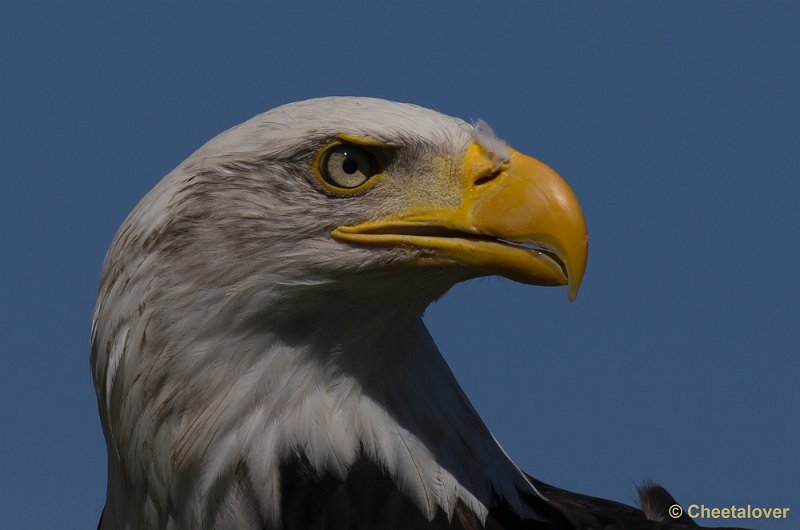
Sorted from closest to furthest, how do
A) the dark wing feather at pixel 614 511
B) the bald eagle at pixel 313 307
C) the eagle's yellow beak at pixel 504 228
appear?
the eagle's yellow beak at pixel 504 228 → the bald eagle at pixel 313 307 → the dark wing feather at pixel 614 511

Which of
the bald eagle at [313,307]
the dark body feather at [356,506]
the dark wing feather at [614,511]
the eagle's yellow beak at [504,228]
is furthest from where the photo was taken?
the dark wing feather at [614,511]

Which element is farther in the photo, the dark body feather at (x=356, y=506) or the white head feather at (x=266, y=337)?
the dark body feather at (x=356, y=506)

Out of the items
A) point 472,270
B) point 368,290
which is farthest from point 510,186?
point 368,290

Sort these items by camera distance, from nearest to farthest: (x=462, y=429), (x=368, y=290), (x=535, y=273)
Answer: (x=535, y=273)
(x=368, y=290)
(x=462, y=429)

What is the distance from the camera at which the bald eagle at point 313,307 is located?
4.82 meters

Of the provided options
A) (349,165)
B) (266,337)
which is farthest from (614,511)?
(349,165)

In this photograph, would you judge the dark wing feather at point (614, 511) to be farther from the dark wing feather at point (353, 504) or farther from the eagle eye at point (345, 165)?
the eagle eye at point (345, 165)

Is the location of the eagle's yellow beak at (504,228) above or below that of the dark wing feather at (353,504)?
above

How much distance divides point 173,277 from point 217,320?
0.83 feet

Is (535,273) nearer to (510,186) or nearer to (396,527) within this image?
(510,186)

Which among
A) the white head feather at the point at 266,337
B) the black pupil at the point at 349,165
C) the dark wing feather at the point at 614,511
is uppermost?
the black pupil at the point at 349,165

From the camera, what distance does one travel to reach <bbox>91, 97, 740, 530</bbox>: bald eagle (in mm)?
4816

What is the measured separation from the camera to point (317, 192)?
4.89 m

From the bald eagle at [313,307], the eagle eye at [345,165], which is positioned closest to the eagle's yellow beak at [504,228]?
the bald eagle at [313,307]
